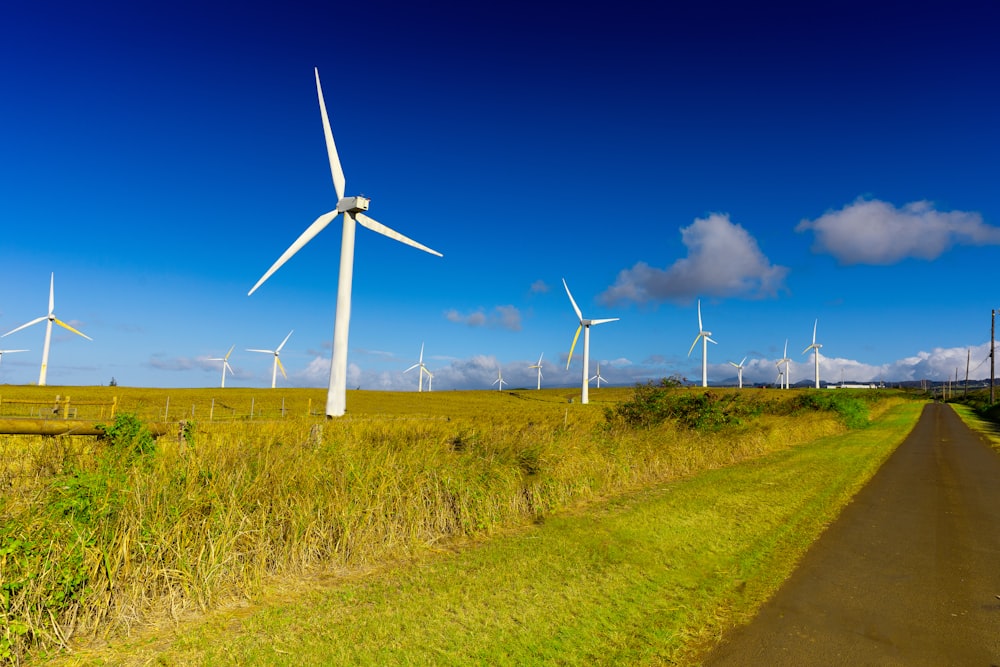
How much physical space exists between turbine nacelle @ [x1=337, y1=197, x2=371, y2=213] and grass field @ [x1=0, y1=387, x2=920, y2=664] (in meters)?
8.33

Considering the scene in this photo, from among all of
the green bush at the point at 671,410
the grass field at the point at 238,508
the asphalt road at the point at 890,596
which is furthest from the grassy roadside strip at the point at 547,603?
the green bush at the point at 671,410

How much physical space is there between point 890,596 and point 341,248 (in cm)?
1537

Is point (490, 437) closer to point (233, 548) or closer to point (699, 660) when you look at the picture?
point (233, 548)

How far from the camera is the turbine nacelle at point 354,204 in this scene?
1878cm

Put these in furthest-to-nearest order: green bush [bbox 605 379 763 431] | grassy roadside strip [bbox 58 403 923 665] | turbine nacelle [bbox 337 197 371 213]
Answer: green bush [bbox 605 379 763 431], turbine nacelle [bbox 337 197 371 213], grassy roadside strip [bbox 58 403 923 665]

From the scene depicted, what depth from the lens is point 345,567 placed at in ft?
25.9

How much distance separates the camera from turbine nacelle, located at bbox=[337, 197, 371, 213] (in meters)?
18.8

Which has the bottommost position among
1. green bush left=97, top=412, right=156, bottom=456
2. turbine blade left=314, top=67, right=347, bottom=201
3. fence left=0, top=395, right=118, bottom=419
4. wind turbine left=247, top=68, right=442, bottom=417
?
fence left=0, top=395, right=118, bottom=419

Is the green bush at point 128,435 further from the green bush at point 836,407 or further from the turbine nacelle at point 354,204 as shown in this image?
the green bush at point 836,407

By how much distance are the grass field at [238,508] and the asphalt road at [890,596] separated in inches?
111

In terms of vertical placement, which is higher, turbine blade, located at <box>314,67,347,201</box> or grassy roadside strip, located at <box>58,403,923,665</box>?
turbine blade, located at <box>314,67,347,201</box>

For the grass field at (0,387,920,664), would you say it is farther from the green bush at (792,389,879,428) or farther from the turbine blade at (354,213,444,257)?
the green bush at (792,389,879,428)

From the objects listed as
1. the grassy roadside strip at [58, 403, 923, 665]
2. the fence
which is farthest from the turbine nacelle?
the grassy roadside strip at [58, 403, 923, 665]

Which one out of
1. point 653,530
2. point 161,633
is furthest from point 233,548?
point 653,530
